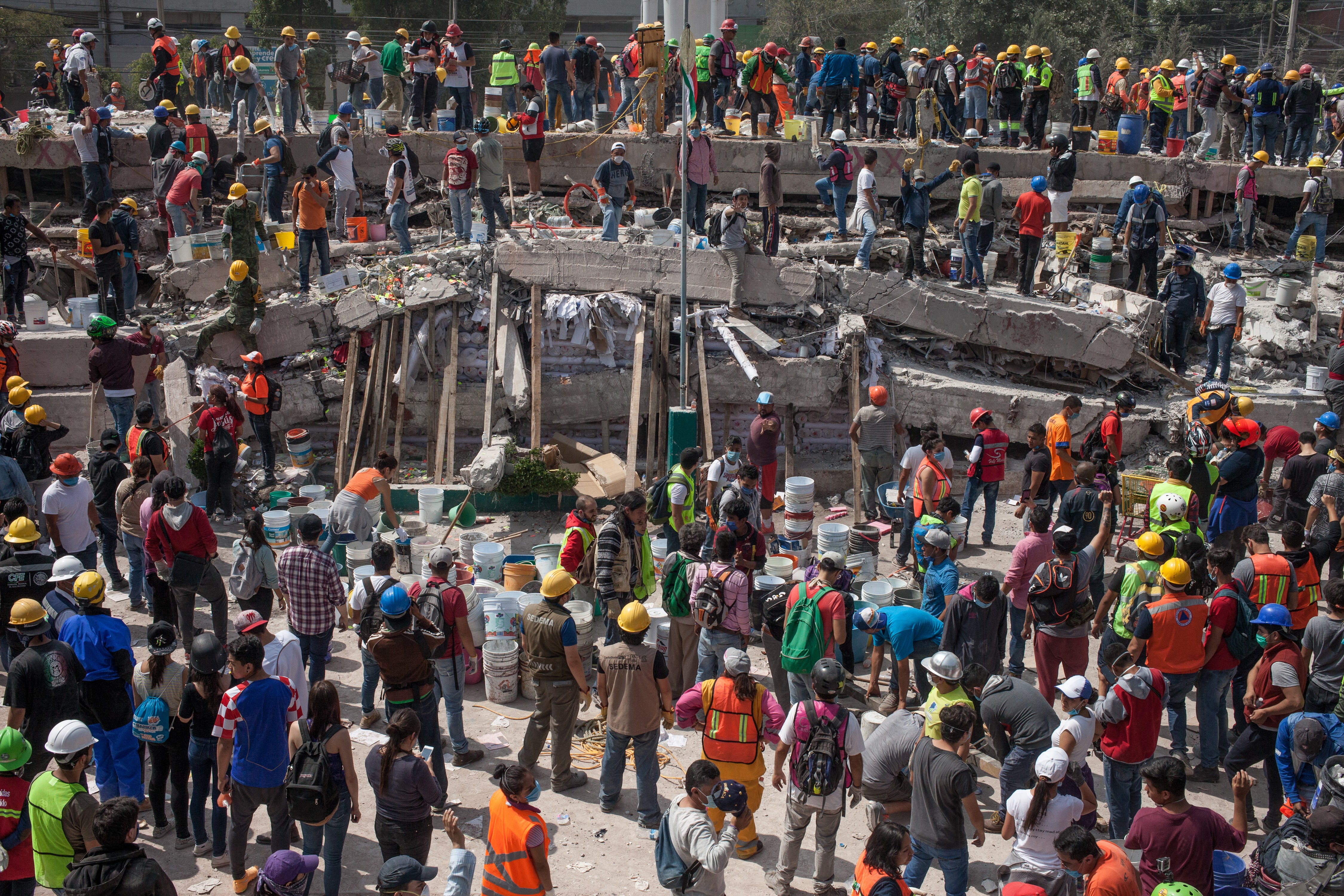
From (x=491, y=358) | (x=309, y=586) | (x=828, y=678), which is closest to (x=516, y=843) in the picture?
(x=828, y=678)

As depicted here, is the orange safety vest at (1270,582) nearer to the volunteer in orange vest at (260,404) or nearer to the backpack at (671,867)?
the backpack at (671,867)

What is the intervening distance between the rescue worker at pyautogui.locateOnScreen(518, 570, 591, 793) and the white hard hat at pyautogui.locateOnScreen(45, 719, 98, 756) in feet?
8.29

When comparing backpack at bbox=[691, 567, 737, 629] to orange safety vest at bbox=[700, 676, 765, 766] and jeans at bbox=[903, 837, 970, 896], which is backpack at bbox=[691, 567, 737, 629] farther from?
jeans at bbox=[903, 837, 970, 896]

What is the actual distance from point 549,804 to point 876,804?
2.26 m

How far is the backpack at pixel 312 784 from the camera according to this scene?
19.5ft

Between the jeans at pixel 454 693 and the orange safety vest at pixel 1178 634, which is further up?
the orange safety vest at pixel 1178 634

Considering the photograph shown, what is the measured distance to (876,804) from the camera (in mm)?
6547

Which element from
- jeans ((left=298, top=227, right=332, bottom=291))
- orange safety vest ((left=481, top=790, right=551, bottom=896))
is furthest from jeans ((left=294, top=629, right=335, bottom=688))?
jeans ((left=298, top=227, right=332, bottom=291))

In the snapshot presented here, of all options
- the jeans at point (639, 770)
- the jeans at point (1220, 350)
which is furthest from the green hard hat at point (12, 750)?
the jeans at point (1220, 350)

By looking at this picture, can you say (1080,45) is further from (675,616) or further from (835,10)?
(675,616)

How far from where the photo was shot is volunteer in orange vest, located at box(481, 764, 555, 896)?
17.8 ft

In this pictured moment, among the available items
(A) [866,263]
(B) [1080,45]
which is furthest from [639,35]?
(B) [1080,45]

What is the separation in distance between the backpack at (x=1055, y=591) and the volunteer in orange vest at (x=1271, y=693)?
3.83 ft

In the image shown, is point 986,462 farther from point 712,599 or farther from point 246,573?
point 246,573
